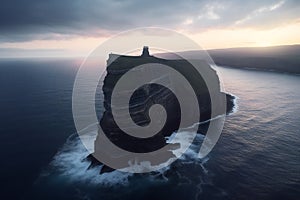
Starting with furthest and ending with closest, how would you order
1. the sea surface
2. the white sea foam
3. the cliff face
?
the cliff face → the white sea foam → the sea surface

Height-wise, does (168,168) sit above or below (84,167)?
above

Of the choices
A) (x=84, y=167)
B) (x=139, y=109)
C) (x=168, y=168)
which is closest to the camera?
(x=168, y=168)

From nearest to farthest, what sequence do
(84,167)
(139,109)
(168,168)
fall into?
1. (168,168)
2. (84,167)
3. (139,109)

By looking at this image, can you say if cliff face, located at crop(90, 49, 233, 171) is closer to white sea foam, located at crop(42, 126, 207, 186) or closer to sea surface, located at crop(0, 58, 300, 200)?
white sea foam, located at crop(42, 126, 207, 186)

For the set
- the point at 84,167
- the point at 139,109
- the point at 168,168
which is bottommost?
the point at 84,167

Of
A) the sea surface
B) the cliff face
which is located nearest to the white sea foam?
the sea surface

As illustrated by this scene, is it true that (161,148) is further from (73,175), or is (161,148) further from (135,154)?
(73,175)

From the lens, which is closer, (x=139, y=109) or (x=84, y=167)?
(x=84, y=167)

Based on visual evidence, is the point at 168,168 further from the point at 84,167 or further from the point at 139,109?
the point at 84,167

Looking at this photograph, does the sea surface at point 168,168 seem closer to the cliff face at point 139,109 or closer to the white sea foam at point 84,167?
the white sea foam at point 84,167

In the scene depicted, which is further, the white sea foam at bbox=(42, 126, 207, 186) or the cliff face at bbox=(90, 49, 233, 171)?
the cliff face at bbox=(90, 49, 233, 171)

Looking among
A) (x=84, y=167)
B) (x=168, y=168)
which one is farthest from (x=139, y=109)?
(x=84, y=167)

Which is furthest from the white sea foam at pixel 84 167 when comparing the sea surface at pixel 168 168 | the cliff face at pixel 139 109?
the cliff face at pixel 139 109
